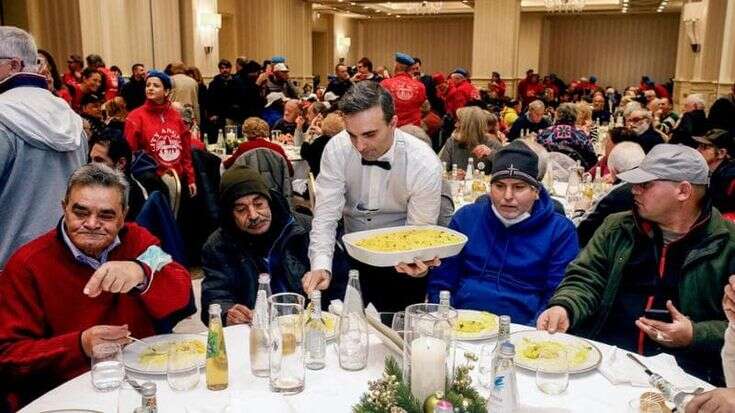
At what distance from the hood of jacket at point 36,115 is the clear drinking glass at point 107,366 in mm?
1149

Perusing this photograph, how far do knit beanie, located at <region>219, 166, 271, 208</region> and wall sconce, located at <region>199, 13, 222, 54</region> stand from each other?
30.3ft

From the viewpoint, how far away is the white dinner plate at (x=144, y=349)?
172 centimetres

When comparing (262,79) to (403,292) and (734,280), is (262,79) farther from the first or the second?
(734,280)

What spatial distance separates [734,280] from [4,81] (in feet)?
8.38

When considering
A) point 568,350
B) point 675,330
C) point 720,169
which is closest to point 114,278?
point 568,350

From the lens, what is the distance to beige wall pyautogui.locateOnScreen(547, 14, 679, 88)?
19.6 m

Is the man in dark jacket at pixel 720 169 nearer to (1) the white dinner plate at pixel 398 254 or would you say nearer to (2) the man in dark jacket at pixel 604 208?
(2) the man in dark jacket at pixel 604 208

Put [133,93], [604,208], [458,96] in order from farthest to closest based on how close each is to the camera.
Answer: [458,96] → [133,93] → [604,208]

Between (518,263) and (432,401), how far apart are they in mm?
1262

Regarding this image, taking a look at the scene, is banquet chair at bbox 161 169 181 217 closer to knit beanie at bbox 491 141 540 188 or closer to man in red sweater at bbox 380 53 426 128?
knit beanie at bbox 491 141 540 188

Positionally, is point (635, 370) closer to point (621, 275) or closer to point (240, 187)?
point (621, 275)

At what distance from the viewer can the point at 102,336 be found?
70.1 inches

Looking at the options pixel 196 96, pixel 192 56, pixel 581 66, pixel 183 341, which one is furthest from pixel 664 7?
pixel 183 341

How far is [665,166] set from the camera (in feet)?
7.22
